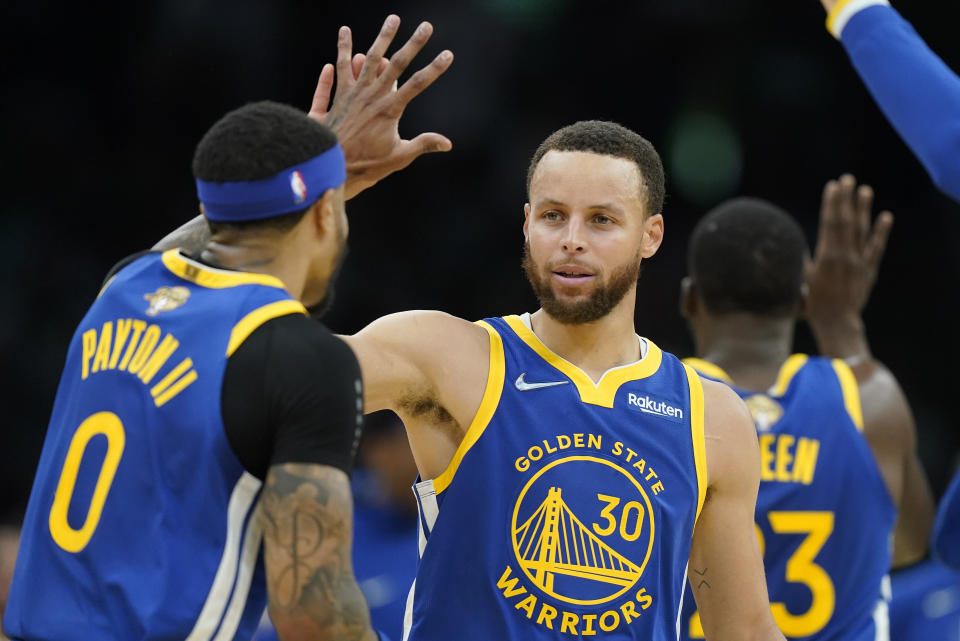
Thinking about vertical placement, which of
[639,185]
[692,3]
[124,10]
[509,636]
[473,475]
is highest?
[692,3]

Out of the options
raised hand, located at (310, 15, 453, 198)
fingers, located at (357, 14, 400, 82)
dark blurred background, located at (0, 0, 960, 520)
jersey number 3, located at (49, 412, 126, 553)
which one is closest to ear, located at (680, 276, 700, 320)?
raised hand, located at (310, 15, 453, 198)

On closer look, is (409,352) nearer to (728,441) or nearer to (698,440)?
(698,440)

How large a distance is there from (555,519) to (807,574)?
2.33 m

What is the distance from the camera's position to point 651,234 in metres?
4.53

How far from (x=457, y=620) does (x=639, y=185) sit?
1559 mm

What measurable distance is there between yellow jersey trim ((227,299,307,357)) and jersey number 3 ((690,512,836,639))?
327 centimetres

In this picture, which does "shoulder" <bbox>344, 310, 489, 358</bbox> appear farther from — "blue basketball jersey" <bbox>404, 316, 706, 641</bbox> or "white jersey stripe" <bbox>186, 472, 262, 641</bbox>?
"white jersey stripe" <bbox>186, 472, 262, 641</bbox>

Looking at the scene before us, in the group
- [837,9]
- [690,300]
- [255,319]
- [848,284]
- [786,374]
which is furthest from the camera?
[848,284]

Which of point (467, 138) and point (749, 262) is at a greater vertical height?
point (467, 138)

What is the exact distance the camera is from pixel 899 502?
20.5 ft

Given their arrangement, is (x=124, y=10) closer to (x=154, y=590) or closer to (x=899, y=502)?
(x=899, y=502)

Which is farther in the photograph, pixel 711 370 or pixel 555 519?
pixel 711 370

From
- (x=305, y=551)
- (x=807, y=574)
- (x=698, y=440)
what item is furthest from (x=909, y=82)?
(x=807, y=574)

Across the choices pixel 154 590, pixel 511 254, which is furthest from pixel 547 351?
pixel 511 254
